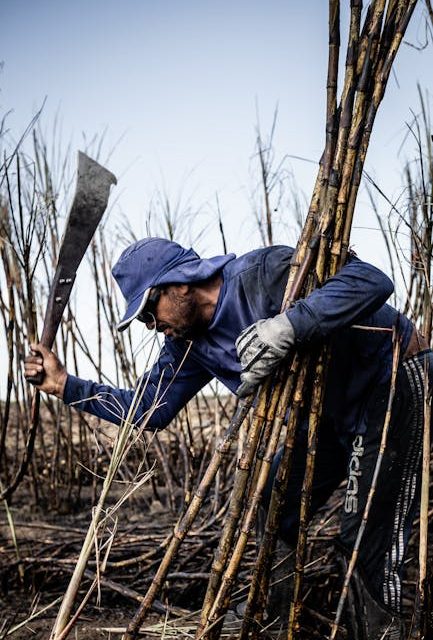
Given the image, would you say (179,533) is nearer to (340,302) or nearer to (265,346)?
(265,346)

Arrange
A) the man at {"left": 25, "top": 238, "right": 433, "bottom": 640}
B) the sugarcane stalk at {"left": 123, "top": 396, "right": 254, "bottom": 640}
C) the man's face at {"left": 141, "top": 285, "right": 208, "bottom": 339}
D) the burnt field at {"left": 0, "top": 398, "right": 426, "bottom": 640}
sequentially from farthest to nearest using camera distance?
the burnt field at {"left": 0, "top": 398, "right": 426, "bottom": 640}
the man's face at {"left": 141, "top": 285, "right": 208, "bottom": 339}
the man at {"left": 25, "top": 238, "right": 433, "bottom": 640}
the sugarcane stalk at {"left": 123, "top": 396, "right": 254, "bottom": 640}

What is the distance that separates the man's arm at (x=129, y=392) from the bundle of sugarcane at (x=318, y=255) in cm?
66

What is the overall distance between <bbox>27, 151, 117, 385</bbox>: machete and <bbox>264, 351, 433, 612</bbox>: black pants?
3.41 ft

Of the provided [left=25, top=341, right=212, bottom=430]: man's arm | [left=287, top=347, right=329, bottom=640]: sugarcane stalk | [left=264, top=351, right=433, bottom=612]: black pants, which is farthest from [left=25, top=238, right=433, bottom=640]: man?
[left=25, top=341, right=212, bottom=430]: man's arm

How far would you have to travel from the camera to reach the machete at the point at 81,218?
2.18m

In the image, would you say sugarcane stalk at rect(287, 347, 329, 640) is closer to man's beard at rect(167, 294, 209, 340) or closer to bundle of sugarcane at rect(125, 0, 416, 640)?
bundle of sugarcane at rect(125, 0, 416, 640)

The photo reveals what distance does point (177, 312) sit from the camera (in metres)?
2.15

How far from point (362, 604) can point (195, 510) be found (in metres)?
0.69

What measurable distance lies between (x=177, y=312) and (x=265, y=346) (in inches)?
19.7

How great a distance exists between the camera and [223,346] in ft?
7.34

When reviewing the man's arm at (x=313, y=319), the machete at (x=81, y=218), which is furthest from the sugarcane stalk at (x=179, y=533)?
the machete at (x=81, y=218)

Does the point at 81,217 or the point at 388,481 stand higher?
the point at 81,217

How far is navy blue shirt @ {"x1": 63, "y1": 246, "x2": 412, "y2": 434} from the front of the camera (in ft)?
5.81

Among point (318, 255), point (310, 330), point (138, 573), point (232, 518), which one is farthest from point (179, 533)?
Answer: point (138, 573)
